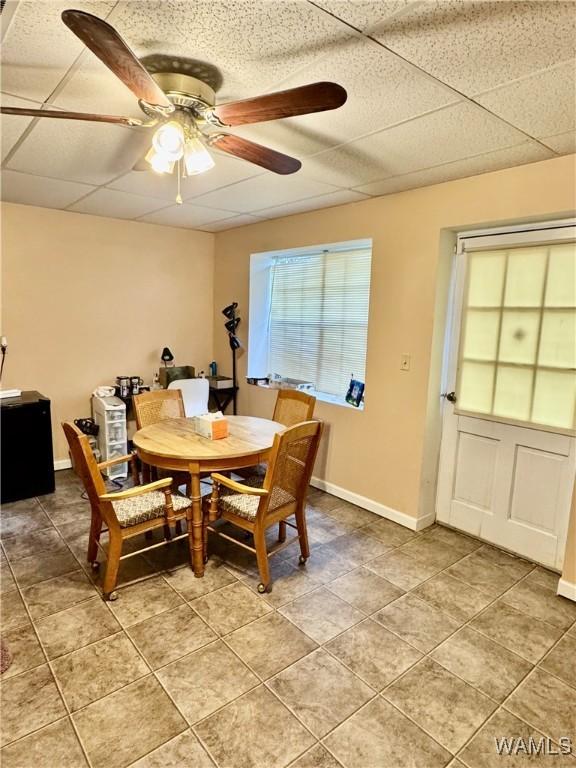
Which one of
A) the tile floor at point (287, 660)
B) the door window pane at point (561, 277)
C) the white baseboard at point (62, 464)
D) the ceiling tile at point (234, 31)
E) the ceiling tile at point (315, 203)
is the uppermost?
the ceiling tile at point (315, 203)

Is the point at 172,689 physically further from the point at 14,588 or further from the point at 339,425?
the point at 339,425

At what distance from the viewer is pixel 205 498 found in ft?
9.08

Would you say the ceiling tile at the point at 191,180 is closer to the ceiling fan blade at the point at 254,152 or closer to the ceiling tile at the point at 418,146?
the ceiling tile at the point at 418,146

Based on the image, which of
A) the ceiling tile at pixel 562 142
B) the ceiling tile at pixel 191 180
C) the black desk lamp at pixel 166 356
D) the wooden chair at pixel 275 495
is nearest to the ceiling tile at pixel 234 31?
the ceiling tile at pixel 191 180

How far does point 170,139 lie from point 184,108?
0.15 meters

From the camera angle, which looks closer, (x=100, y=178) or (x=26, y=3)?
(x=26, y=3)

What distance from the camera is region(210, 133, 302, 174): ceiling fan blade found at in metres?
1.79

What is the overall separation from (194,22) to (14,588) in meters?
2.85

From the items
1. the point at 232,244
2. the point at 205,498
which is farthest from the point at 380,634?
the point at 232,244

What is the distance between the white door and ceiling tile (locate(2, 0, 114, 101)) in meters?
2.49

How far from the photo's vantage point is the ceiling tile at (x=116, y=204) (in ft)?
11.4

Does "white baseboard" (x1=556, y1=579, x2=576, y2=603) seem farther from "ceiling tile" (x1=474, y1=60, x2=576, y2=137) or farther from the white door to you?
"ceiling tile" (x1=474, y1=60, x2=576, y2=137)

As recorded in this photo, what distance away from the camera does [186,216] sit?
4.19 m

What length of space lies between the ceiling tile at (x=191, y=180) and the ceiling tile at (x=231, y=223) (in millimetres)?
866
